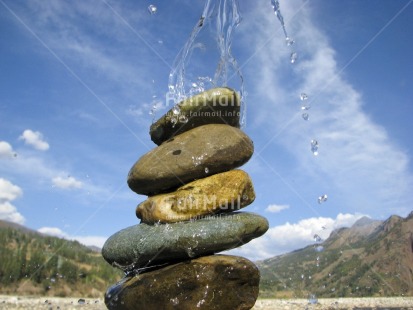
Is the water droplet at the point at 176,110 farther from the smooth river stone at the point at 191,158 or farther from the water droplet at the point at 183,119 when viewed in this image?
the smooth river stone at the point at 191,158

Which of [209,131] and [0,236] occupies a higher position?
[0,236]

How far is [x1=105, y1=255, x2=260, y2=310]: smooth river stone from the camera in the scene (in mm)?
8617

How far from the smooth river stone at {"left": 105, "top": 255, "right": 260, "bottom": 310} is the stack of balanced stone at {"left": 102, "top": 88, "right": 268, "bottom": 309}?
0.06 ft

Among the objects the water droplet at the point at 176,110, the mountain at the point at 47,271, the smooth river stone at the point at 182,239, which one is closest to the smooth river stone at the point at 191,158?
the water droplet at the point at 176,110

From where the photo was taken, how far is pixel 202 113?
10.1m

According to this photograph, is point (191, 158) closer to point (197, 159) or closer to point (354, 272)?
point (197, 159)

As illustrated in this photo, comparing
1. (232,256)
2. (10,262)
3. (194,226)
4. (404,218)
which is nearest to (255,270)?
(232,256)

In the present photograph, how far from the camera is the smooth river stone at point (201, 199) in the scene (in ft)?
29.9

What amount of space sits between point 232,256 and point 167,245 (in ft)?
4.64

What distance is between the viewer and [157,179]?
9531mm

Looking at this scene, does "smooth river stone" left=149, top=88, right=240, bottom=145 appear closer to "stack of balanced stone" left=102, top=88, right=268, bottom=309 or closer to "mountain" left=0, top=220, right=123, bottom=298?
"stack of balanced stone" left=102, top=88, right=268, bottom=309

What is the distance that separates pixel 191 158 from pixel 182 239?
5.76 ft

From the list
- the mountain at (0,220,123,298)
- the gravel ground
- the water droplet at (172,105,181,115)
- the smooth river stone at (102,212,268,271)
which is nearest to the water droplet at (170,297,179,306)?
the smooth river stone at (102,212,268,271)

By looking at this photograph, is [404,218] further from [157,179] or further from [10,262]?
[157,179]
